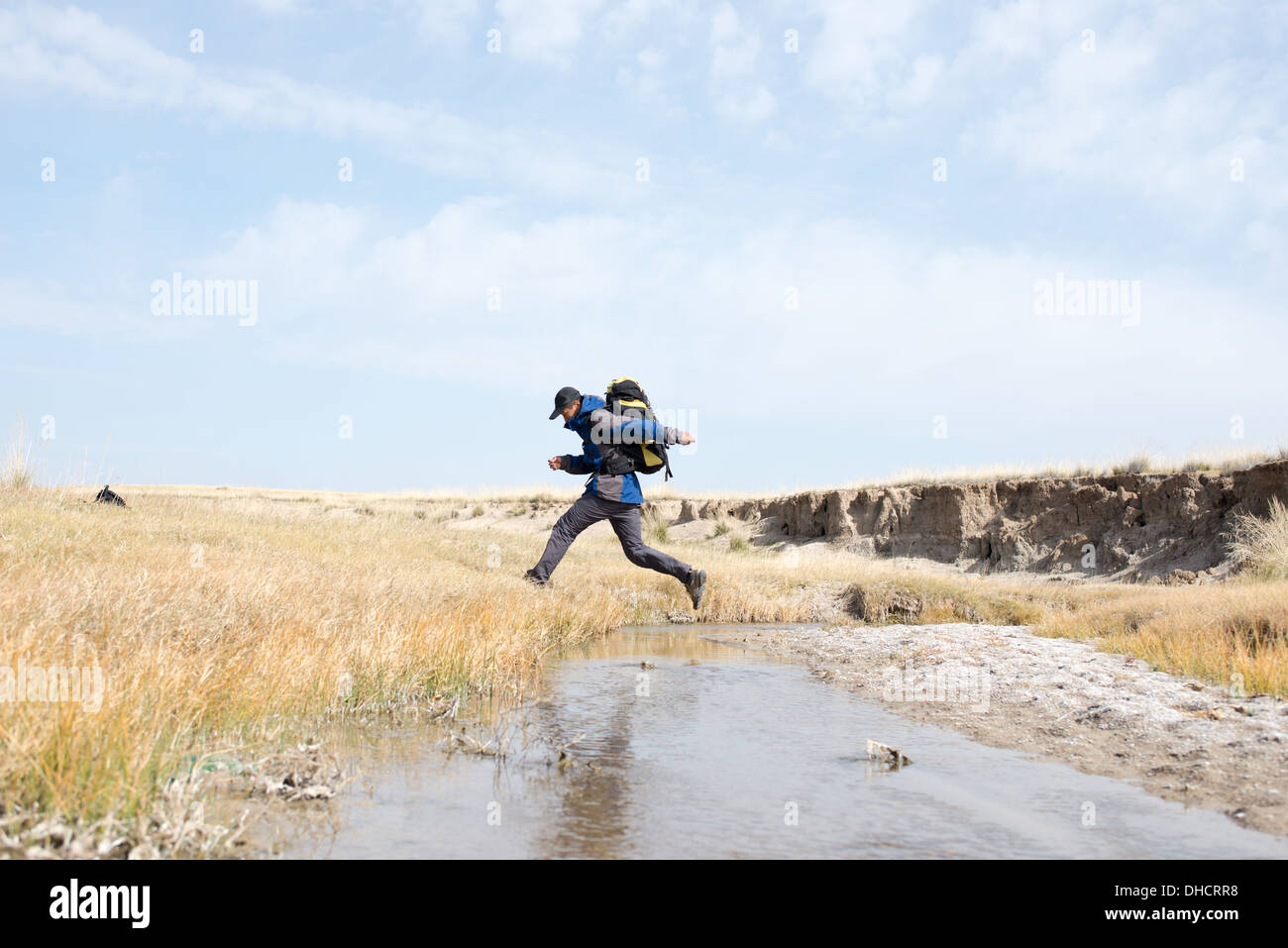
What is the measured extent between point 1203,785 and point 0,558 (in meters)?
8.81

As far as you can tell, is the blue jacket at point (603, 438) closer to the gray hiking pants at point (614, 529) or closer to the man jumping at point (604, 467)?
the man jumping at point (604, 467)

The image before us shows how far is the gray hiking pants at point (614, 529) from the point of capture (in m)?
11.2

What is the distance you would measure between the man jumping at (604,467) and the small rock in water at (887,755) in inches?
224

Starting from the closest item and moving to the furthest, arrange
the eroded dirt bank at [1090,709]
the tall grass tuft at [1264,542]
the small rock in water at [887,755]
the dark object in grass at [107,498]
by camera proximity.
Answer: the eroded dirt bank at [1090,709] < the small rock in water at [887,755] < the dark object in grass at [107,498] < the tall grass tuft at [1264,542]

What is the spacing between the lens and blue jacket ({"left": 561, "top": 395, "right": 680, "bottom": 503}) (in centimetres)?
1061

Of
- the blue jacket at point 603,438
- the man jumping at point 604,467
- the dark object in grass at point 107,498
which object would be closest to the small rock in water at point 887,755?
the man jumping at point 604,467

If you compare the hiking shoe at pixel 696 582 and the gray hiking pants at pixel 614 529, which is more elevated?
the gray hiking pants at pixel 614 529

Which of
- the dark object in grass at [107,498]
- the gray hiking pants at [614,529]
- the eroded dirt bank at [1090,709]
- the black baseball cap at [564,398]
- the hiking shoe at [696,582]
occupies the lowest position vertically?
the eroded dirt bank at [1090,709]

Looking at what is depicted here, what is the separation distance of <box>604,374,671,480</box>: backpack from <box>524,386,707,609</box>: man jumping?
10cm

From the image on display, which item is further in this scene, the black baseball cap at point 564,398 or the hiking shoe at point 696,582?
the hiking shoe at point 696,582

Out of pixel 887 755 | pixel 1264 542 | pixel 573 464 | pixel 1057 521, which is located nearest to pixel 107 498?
pixel 573 464

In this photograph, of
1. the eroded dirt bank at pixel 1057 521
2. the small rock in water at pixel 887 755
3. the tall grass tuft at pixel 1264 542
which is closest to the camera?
the small rock in water at pixel 887 755

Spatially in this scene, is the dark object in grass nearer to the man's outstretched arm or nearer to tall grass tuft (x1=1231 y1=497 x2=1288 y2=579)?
the man's outstretched arm

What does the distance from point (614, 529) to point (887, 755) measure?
21.6ft
